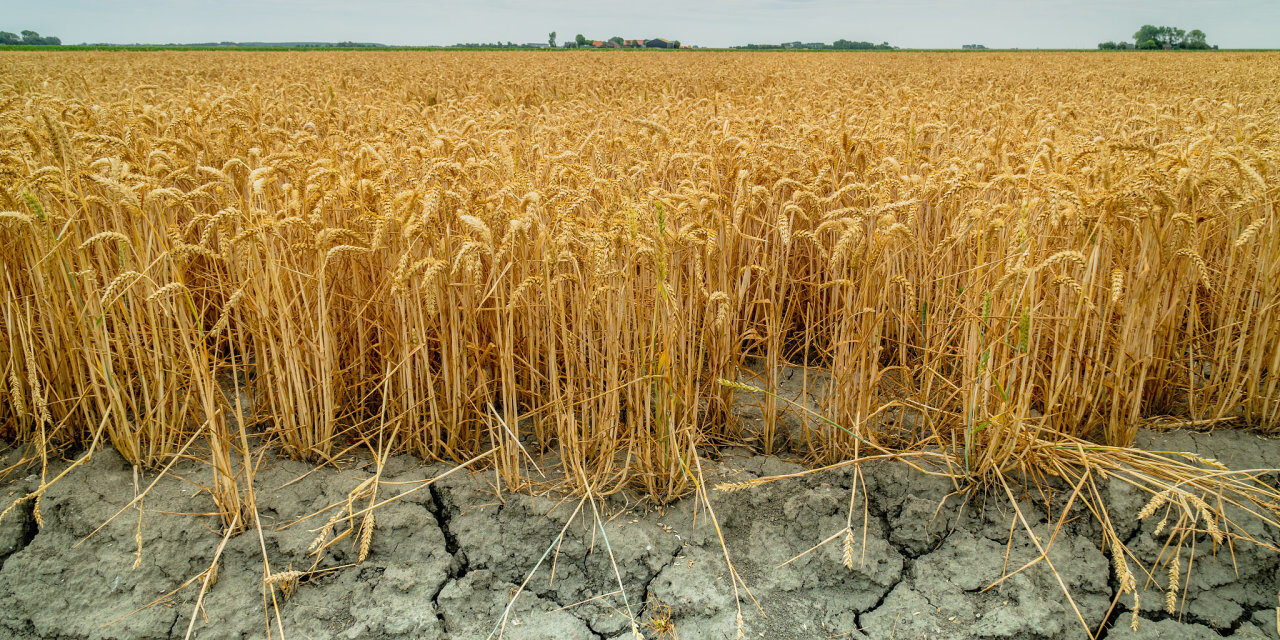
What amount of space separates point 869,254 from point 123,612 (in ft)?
7.45

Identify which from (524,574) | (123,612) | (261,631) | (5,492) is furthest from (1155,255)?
(5,492)

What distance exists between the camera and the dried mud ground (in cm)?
183

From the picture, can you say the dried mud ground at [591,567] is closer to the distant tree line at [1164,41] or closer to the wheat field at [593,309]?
the wheat field at [593,309]

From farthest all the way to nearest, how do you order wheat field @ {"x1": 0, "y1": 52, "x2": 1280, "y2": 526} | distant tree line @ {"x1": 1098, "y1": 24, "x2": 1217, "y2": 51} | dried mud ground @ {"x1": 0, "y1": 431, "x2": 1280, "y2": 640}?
distant tree line @ {"x1": 1098, "y1": 24, "x2": 1217, "y2": 51} → wheat field @ {"x1": 0, "y1": 52, "x2": 1280, "y2": 526} → dried mud ground @ {"x1": 0, "y1": 431, "x2": 1280, "y2": 640}

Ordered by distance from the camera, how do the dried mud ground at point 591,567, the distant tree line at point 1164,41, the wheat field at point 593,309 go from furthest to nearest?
1. the distant tree line at point 1164,41
2. the wheat field at point 593,309
3. the dried mud ground at point 591,567

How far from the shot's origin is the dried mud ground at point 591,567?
1829 mm

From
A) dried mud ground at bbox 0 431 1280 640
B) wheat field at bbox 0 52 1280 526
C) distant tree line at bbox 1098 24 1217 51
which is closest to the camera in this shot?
dried mud ground at bbox 0 431 1280 640

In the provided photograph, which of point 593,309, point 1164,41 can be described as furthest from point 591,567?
point 1164,41

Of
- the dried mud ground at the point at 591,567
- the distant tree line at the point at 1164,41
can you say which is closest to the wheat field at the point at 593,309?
the dried mud ground at the point at 591,567

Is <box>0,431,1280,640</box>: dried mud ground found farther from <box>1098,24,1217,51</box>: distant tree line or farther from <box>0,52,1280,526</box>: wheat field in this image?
<box>1098,24,1217,51</box>: distant tree line

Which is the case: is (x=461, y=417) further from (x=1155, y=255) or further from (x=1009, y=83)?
(x=1009, y=83)

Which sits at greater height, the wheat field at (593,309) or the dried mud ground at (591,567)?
the wheat field at (593,309)

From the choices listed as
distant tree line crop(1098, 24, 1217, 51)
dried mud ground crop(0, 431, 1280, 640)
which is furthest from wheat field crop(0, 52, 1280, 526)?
distant tree line crop(1098, 24, 1217, 51)

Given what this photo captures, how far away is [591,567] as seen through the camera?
1987mm
